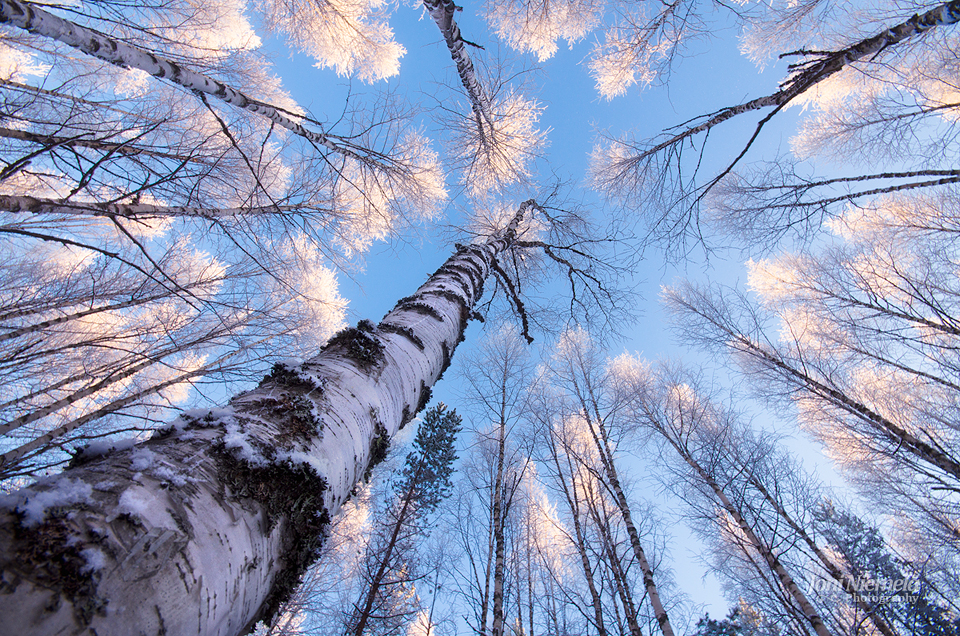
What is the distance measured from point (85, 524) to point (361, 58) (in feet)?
23.4

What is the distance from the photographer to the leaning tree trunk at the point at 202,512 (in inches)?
18.9

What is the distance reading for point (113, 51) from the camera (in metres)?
2.26

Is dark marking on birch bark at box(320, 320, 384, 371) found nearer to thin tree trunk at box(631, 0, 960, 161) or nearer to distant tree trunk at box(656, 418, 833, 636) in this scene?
thin tree trunk at box(631, 0, 960, 161)

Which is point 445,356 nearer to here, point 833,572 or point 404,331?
point 404,331

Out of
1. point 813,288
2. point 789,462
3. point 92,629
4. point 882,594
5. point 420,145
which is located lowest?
point 92,629

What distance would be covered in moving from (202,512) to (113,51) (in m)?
3.18

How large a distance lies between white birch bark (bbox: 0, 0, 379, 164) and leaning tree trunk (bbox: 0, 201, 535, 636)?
2.38 metres

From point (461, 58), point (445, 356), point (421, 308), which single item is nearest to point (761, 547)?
point (445, 356)

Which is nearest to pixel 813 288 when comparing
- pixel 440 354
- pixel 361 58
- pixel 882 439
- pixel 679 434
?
pixel 882 439

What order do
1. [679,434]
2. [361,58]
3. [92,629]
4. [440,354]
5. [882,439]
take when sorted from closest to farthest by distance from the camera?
1. [92,629]
2. [440,354]
3. [882,439]
4. [361,58]
5. [679,434]

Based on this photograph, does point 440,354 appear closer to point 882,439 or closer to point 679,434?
point 679,434

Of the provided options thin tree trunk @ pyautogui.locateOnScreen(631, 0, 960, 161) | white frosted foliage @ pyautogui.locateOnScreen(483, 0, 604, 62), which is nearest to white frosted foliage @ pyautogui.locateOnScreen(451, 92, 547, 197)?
white frosted foliage @ pyautogui.locateOnScreen(483, 0, 604, 62)

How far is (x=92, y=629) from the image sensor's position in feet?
1.56

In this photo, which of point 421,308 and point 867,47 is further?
point 867,47
